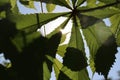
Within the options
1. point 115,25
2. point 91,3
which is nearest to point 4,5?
point 91,3

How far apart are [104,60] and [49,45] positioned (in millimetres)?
211

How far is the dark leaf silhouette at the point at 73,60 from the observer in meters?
1.28

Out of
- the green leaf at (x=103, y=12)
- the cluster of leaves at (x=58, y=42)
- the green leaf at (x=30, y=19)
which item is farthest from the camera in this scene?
the green leaf at (x=103, y=12)

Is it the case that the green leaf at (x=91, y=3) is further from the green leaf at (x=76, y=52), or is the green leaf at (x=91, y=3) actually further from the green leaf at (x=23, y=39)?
the green leaf at (x=23, y=39)

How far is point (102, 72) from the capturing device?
4.00ft

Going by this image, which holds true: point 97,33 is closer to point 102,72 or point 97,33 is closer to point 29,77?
point 102,72

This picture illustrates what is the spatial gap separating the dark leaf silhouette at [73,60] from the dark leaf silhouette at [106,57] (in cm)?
6

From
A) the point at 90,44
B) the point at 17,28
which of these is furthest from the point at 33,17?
the point at 90,44

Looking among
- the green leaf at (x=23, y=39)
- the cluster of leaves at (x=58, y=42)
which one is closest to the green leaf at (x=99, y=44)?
the cluster of leaves at (x=58, y=42)

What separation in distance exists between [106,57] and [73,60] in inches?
5.1

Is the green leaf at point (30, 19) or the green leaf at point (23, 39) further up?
the green leaf at point (30, 19)

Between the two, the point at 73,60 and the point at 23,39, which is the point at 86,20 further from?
the point at 23,39

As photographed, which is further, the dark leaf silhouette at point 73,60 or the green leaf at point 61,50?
the green leaf at point 61,50

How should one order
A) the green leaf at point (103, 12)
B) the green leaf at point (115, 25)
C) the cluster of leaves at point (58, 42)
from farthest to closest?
the green leaf at point (115, 25) → the green leaf at point (103, 12) → the cluster of leaves at point (58, 42)
